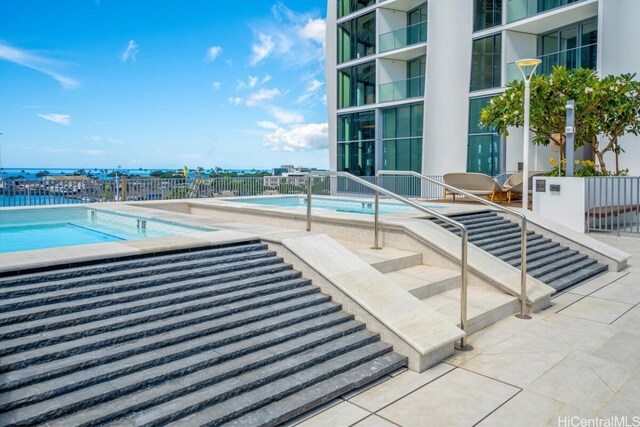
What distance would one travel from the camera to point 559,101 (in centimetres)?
1248

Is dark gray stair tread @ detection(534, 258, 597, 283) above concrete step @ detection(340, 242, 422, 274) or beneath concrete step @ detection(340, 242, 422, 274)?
beneath

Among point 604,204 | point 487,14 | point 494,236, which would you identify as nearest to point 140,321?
point 494,236

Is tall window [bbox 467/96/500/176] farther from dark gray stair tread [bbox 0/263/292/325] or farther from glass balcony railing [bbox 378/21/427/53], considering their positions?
dark gray stair tread [bbox 0/263/292/325]

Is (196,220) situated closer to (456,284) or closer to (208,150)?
(456,284)

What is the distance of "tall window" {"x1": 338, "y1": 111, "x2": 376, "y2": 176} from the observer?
23922 mm

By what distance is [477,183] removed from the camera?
1456 centimetres

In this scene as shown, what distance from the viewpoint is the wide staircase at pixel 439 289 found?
549 centimetres

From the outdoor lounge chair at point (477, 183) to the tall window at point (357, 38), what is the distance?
11704 millimetres

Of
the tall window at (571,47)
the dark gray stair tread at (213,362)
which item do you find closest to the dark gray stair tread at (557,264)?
the dark gray stair tread at (213,362)

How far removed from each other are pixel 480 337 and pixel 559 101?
9648 millimetres

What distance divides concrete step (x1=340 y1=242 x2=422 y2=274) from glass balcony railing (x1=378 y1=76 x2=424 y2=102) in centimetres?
1583

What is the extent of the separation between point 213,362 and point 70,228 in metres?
7.68

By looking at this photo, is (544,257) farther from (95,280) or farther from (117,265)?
(95,280)

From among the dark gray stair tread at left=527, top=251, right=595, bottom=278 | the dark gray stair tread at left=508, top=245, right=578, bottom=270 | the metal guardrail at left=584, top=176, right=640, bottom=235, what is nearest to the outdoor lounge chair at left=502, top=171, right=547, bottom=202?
the metal guardrail at left=584, top=176, right=640, bottom=235
